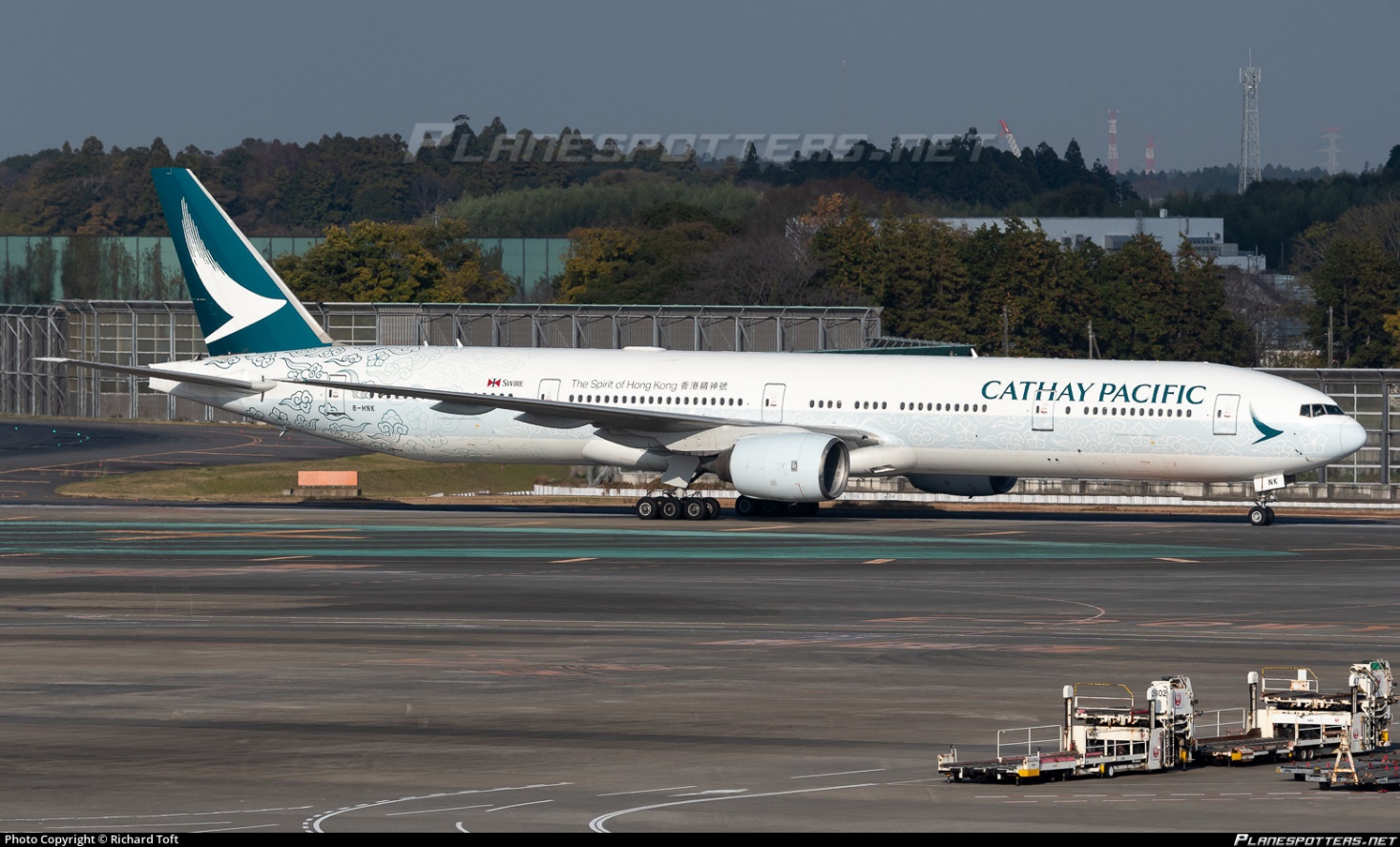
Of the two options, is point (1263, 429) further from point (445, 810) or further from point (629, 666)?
point (445, 810)

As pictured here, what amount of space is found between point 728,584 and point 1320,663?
13.0 metres

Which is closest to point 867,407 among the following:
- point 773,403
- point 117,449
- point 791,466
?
point 773,403

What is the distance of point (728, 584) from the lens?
35.0m

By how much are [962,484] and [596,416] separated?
33.4ft

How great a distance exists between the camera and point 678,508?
51.5 m

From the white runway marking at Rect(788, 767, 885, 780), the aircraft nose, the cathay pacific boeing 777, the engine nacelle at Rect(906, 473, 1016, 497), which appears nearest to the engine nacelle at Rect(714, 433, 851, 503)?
the cathay pacific boeing 777

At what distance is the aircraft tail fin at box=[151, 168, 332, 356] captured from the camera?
182 feet

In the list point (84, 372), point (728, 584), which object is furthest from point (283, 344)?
point (84, 372)

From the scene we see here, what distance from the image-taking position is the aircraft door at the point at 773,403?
5031 cm

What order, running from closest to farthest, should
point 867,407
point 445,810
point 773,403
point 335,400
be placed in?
point 445,810, point 867,407, point 773,403, point 335,400

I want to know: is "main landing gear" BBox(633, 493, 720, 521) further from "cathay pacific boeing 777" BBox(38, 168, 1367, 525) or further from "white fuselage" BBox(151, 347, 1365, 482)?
"white fuselage" BBox(151, 347, 1365, 482)

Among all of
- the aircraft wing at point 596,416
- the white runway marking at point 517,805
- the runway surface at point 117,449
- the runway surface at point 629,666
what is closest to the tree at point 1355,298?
the runway surface at point 117,449

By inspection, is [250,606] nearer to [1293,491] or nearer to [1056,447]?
[1056,447]

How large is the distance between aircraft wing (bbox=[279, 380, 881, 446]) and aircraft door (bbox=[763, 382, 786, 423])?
21 centimetres
